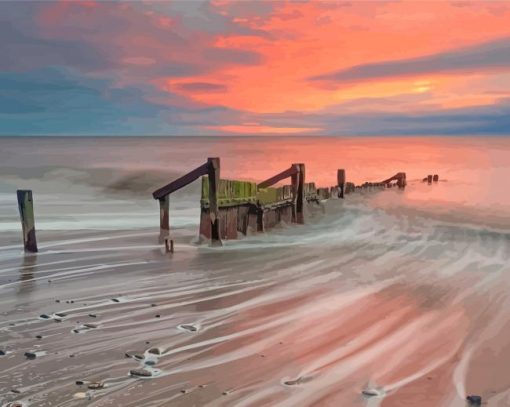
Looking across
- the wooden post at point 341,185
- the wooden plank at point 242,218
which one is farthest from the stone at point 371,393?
the wooden post at point 341,185

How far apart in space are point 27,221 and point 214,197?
11.7ft

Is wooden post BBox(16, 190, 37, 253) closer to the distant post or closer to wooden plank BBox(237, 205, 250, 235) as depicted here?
wooden plank BBox(237, 205, 250, 235)

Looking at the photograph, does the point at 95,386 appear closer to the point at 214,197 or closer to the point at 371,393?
Result: the point at 371,393

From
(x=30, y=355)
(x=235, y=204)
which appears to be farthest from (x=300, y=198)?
(x=30, y=355)

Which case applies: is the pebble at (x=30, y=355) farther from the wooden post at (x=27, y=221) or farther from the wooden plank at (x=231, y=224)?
the wooden plank at (x=231, y=224)

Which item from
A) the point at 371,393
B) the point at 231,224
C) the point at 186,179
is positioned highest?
the point at 186,179

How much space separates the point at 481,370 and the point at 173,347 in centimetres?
269

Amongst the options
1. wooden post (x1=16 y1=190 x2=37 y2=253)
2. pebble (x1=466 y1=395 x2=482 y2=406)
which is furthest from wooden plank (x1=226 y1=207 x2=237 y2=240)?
pebble (x1=466 y1=395 x2=482 y2=406)

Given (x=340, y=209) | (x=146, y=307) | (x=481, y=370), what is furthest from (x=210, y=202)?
(x=340, y=209)

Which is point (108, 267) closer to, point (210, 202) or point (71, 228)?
point (210, 202)

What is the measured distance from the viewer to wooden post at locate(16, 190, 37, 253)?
1066 centimetres

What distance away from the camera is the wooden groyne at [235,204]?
12.0 m

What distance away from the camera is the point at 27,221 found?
10750 mm

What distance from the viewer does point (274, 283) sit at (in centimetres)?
819
